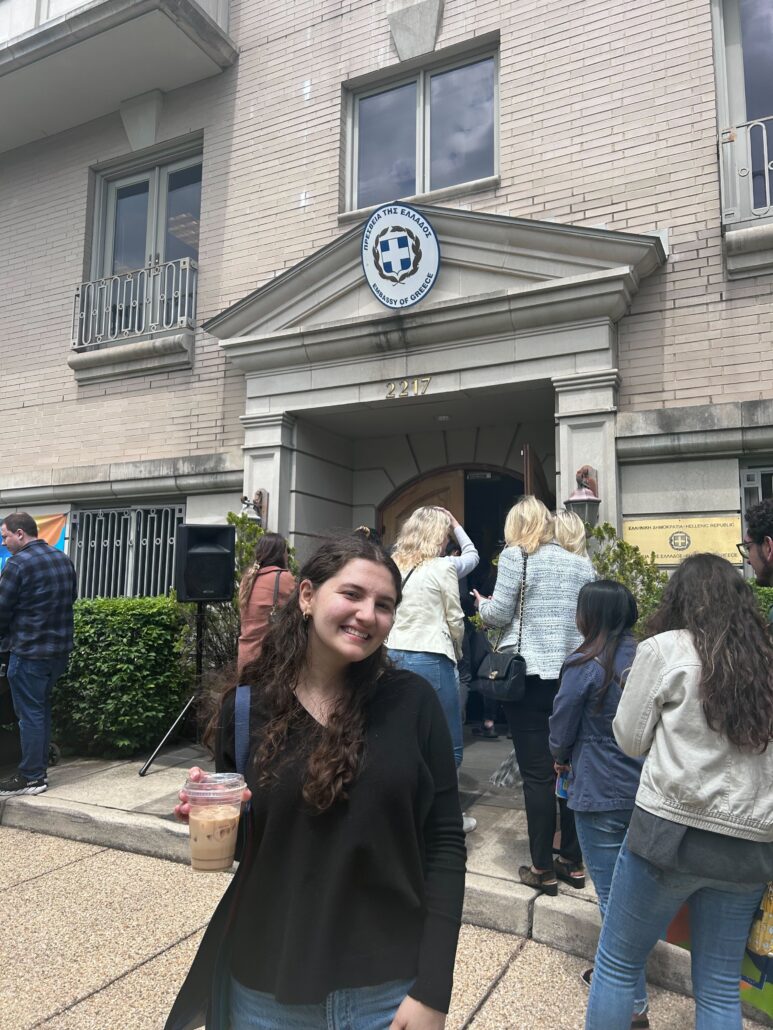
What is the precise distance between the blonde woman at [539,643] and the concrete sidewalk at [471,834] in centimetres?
17

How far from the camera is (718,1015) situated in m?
2.17

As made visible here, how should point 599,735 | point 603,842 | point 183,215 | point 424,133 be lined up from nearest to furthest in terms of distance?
point 603,842
point 599,735
point 424,133
point 183,215

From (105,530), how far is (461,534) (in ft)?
19.8

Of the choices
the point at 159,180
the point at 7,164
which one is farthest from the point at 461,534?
the point at 7,164

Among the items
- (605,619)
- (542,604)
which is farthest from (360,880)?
(542,604)

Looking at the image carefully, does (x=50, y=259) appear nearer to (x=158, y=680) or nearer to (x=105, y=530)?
(x=105, y=530)

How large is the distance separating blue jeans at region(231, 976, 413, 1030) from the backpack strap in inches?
19.4

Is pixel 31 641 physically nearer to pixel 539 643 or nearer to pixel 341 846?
pixel 539 643

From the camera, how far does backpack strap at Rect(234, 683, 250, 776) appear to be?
5.75ft

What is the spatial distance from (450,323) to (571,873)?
186 inches

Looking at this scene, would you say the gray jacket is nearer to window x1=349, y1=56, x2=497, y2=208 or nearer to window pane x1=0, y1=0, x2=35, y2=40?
window x1=349, y1=56, x2=497, y2=208

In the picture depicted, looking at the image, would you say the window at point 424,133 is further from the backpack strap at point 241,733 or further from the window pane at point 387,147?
the backpack strap at point 241,733

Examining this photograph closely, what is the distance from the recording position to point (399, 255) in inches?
281

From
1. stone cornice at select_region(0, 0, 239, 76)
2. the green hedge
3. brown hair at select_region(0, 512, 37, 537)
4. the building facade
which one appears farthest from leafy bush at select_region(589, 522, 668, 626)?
stone cornice at select_region(0, 0, 239, 76)
